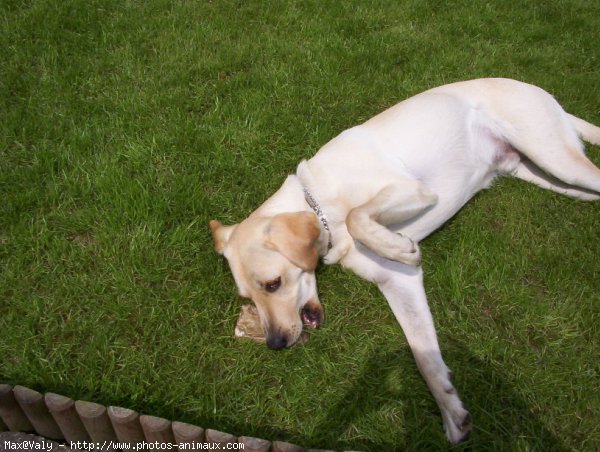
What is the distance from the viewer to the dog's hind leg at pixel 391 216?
9.48ft

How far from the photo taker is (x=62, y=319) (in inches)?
124

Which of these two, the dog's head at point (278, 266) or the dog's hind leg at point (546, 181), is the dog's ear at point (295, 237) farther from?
the dog's hind leg at point (546, 181)

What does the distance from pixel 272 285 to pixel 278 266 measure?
12 cm

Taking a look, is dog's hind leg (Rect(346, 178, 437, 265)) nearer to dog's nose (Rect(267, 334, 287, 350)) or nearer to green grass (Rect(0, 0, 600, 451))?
green grass (Rect(0, 0, 600, 451))

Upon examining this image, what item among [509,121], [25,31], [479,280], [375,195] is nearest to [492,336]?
[479,280]

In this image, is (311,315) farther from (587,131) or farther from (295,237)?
(587,131)

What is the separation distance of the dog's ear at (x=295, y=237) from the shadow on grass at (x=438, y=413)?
29.2 inches

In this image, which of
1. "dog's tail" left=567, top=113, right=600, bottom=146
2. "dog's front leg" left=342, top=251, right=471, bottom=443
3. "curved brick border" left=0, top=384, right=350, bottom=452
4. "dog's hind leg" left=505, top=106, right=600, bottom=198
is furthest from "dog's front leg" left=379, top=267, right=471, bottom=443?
"dog's tail" left=567, top=113, right=600, bottom=146

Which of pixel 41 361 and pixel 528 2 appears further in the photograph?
pixel 528 2

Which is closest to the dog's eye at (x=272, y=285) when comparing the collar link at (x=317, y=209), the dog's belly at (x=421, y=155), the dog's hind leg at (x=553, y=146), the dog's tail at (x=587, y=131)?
the collar link at (x=317, y=209)

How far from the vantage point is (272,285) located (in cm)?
294

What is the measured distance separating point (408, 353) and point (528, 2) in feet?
16.0

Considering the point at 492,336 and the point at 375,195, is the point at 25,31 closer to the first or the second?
the point at 375,195

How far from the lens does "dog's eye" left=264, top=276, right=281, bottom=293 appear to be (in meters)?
2.93
